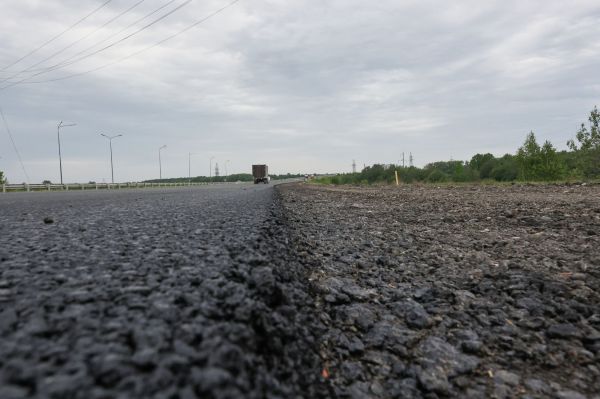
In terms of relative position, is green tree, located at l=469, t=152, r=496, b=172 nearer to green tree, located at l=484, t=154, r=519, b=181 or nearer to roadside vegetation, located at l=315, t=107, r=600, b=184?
roadside vegetation, located at l=315, t=107, r=600, b=184

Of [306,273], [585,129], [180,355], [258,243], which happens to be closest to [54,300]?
[180,355]

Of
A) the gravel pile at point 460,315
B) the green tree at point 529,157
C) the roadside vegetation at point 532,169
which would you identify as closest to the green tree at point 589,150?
the roadside vegetation at point 532,169

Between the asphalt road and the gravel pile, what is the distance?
0.31 m

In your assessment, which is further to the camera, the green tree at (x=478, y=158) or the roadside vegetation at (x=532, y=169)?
the green tree at (x=478, y=158)

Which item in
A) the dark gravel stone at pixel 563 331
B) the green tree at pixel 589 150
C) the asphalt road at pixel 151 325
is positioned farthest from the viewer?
the green tree at pixel 589 150

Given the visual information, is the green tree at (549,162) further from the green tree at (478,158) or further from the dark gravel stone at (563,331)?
the dark gravel stone at (563,331)

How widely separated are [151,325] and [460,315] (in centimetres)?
179

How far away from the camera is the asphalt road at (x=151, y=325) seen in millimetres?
646

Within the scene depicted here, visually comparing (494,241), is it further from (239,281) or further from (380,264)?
(239,281)

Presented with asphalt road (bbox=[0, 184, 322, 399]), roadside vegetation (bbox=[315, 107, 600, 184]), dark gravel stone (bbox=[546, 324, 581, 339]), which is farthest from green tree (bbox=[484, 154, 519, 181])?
asphalt road (bbox=[0, 184, 322, 399])

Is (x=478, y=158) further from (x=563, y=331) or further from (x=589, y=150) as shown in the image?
(x=563, y=331)

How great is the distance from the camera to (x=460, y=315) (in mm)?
2117

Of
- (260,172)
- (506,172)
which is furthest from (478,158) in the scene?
(260,172)

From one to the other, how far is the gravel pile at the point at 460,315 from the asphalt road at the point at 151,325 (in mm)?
308
